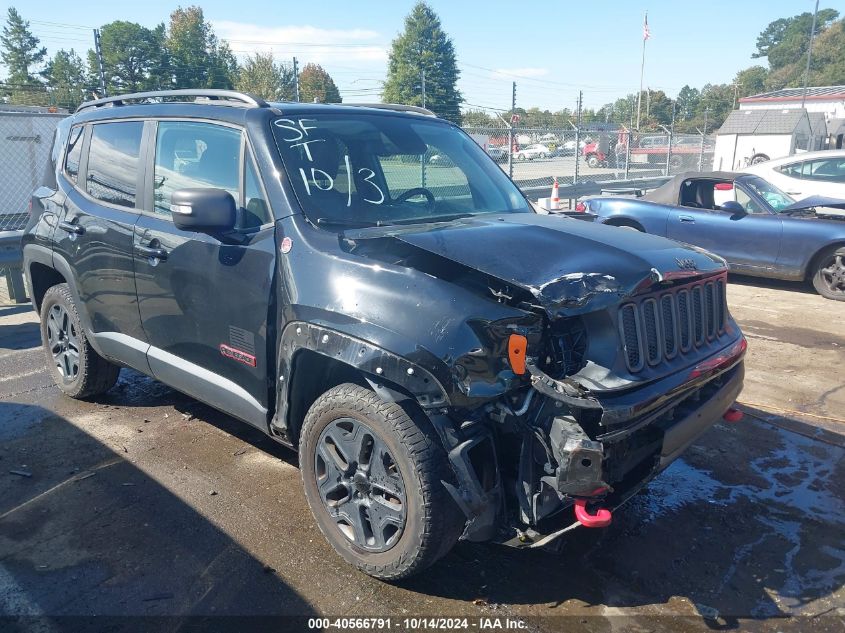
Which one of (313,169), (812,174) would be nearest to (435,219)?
(313,169)

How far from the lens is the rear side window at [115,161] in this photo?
427cm

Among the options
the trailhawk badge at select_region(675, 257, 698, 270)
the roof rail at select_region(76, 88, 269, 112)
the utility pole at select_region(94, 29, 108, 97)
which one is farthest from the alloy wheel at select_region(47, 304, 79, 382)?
the utility pole at select_region(94, 29, 108, 97)

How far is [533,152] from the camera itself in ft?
70.6

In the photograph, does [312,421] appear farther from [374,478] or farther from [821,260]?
[821,260]

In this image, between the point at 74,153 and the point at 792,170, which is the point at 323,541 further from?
the point at 792,170

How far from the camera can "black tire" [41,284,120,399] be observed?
4.98 meters

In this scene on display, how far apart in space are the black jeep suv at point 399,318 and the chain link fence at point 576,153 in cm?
706

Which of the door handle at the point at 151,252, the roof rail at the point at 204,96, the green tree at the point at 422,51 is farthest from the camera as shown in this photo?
the green tree at the point at 422,51

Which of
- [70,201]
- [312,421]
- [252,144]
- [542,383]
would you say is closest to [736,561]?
[542,383]

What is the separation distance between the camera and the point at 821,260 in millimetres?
8680

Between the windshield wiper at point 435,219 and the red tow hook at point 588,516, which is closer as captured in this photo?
the red tow hook at point 588,516

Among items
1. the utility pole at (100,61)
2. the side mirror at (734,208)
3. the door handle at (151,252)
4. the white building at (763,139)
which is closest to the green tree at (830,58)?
the white building at (763,139)

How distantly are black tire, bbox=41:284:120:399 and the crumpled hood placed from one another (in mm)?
2825

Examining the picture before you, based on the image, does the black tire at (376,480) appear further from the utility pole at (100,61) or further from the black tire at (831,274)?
the utility pole at (100,61)
